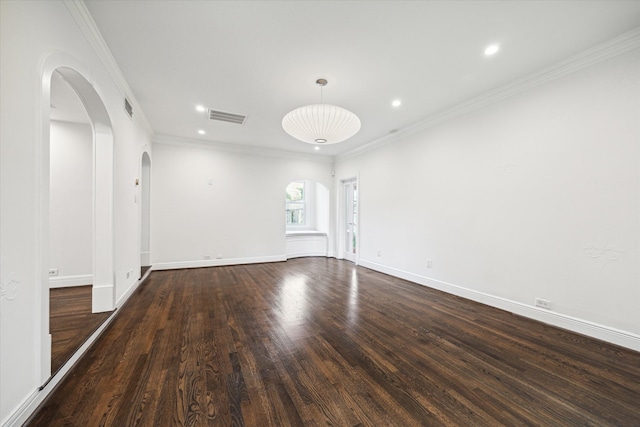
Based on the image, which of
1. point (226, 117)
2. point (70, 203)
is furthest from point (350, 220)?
point (70, 203)

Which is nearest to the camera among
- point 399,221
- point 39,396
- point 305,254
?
point 39,396

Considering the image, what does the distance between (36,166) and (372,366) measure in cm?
267

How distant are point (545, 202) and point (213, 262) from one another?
19.6 ft

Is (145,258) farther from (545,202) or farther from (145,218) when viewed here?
(545,202)

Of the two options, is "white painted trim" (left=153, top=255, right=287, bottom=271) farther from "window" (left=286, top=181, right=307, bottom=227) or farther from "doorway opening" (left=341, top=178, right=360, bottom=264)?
"window" (left=286, top=181, right=307, bottom=227)

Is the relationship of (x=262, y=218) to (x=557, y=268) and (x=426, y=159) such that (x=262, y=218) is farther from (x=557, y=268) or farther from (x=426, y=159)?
(x=557, y=268)

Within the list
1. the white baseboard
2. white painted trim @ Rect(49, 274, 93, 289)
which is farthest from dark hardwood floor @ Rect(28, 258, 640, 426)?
the white baseboard

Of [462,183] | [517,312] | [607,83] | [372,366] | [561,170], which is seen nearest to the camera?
[372,366]

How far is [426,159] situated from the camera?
435 centimetres

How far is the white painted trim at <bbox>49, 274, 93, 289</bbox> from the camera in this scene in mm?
3850

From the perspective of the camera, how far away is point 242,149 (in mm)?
6039

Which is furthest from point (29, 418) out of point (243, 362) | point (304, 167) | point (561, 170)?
point (304, 167)

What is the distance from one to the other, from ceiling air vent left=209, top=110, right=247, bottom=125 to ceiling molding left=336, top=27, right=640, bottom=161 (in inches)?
121

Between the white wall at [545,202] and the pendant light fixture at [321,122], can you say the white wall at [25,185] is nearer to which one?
the pendant light fixture at [321,122]
